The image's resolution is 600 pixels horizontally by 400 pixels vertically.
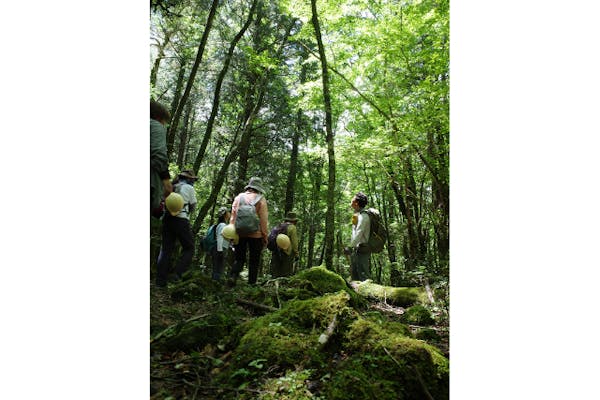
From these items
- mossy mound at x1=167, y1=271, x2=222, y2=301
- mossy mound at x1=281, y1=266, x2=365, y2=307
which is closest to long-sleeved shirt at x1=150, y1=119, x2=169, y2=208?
mossy mound at x1=167, y1=271, x2=222, y2=301

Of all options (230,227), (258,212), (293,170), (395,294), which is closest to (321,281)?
(395,294)

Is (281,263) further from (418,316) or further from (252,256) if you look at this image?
(418,316)

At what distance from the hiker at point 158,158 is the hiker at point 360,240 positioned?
258 cm

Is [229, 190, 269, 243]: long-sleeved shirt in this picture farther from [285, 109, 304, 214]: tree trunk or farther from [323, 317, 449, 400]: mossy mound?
[323, 317, 449, 400]: mossy mound

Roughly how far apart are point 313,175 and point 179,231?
324 cm

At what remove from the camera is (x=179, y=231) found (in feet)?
11.8

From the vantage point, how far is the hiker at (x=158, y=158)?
2.85 metres

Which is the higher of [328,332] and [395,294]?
[328,332]

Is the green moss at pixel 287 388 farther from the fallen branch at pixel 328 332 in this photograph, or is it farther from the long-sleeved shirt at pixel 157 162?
the long-sleeved shirt at pixel 157 162

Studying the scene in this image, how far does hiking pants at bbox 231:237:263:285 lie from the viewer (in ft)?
13.8

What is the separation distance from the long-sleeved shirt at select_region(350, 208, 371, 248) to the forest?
A: 0.35 m
